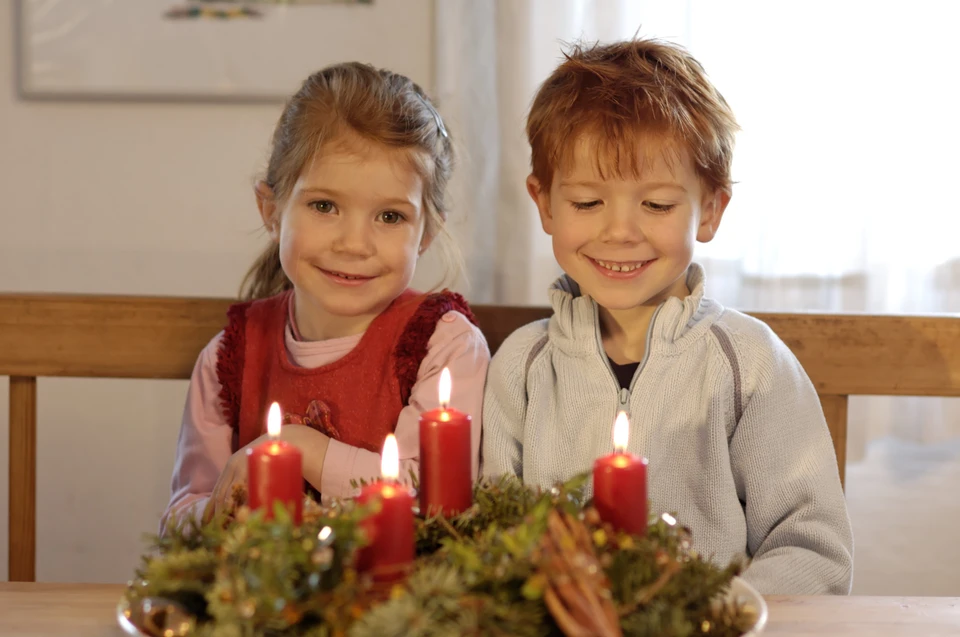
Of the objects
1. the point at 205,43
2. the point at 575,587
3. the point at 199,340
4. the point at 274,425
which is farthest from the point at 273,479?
the point at 205,43

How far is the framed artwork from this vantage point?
6.42 feet

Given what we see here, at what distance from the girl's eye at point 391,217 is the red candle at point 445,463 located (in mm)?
542

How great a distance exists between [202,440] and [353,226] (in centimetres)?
36

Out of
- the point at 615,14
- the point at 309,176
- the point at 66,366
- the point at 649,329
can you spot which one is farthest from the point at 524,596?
the point at 615,14

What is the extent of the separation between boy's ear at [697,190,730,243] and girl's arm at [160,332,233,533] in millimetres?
667

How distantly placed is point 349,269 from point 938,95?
1.34 m

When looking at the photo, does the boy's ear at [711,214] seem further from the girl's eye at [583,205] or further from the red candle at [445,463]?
the red candle at [445,463]

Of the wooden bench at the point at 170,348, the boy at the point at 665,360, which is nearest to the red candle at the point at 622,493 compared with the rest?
the boy at the point at 665,360

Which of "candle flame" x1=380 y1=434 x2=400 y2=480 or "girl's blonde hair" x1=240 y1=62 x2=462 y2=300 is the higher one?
"girl's blonde hair" x1=240 y1=62 x2=462 y2=300

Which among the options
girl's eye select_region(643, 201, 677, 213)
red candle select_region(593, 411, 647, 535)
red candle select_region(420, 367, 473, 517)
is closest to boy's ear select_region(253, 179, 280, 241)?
girl's eye select_region(643, 201, 677, 213)

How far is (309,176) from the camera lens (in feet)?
4.01

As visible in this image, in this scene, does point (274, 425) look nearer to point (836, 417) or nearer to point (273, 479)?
point (273, 479)

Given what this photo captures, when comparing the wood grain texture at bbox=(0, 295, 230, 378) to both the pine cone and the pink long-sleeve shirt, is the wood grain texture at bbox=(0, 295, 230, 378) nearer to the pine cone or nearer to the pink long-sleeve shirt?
the pink long-sleeve shirt

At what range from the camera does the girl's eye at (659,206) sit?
3.68ft
